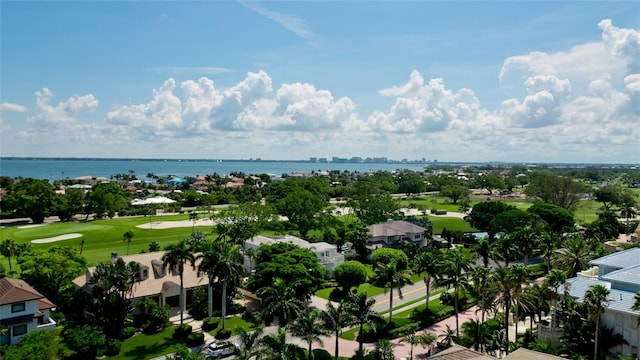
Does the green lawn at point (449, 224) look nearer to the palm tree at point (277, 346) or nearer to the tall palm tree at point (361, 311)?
the tall palm tree at point (361, 311)

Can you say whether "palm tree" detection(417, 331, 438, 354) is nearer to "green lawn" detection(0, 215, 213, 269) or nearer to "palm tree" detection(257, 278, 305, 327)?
"palm tree" detection(257, 278, 305, 327)

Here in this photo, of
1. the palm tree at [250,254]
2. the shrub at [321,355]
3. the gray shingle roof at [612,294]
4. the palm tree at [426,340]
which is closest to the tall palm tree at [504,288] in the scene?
the palm tree at [426,340]

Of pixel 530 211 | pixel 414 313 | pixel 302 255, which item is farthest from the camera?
pixel 530 211

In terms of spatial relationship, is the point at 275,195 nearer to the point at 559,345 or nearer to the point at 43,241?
the point at 43,241

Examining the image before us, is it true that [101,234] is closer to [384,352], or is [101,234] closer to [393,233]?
[393,233]

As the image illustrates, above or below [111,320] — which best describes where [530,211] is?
above

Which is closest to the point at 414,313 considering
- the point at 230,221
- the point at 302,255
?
the point at 302,255
